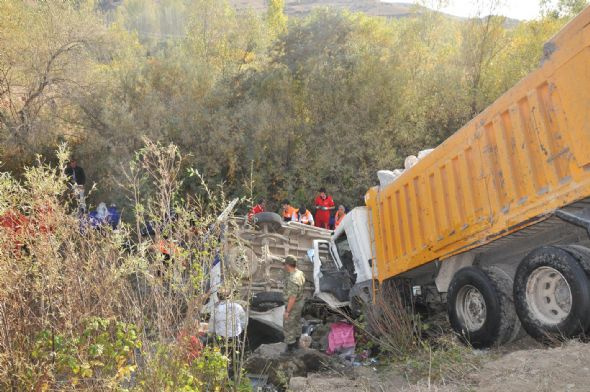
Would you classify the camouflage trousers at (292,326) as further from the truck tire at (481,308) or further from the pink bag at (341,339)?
the truck tire at (481,308)

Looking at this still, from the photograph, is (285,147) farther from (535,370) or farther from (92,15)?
(535,370)

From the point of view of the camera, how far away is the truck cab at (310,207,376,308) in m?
7.58

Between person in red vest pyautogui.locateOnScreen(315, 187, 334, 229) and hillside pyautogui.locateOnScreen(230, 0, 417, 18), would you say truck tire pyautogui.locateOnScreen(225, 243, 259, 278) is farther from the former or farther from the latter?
hillside pyautogui.locateOnScreen(230, 0, 417, 18)

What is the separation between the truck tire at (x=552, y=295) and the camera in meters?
4.34

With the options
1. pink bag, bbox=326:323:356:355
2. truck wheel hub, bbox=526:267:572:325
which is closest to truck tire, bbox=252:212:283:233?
pink bag, bbox=326:323:356:355

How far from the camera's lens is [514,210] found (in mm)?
4969

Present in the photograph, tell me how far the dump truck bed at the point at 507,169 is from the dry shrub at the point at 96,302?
2.82 meters

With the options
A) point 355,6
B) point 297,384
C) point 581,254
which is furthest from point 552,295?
point 355,6

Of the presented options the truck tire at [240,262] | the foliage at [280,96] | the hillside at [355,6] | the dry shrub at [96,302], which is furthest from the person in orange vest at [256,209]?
the hillside at [355,6]

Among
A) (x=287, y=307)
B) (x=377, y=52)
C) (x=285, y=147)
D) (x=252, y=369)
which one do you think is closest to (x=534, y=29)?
(x=377, y=52)

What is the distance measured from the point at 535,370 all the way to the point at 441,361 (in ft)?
3.16

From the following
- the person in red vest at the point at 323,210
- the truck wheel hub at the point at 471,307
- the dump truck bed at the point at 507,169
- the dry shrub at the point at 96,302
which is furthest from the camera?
the person in red vest at the point at 323,210

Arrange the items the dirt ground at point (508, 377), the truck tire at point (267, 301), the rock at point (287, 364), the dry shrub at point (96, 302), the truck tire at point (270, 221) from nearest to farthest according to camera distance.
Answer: the dry shrub at point (96, 302) → the dirt ground at point (508, 377) → the rock at point (287, 364) → the truck tire at point (267, 301) → the truck tire at point (270, 221)

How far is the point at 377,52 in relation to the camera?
53.0 feet
